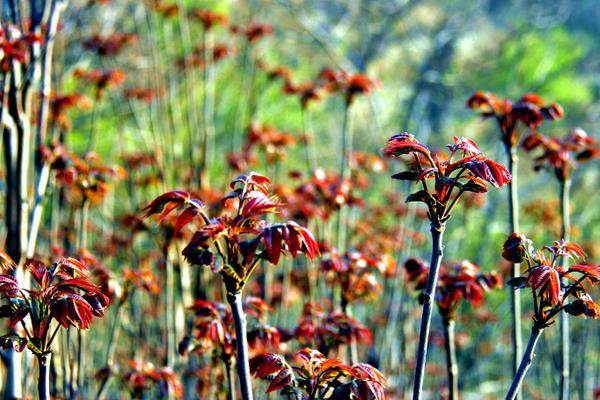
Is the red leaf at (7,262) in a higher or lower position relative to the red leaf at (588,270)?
higher

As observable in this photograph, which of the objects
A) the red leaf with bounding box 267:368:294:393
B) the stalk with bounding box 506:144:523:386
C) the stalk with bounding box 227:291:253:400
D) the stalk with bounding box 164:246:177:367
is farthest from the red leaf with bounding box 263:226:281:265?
the stalk with bounding box 164:246:177:367

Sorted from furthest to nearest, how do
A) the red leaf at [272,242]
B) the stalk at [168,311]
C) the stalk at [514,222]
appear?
the stalk at [168,311], the stalk at [514,222], the red leaf at [272,242]

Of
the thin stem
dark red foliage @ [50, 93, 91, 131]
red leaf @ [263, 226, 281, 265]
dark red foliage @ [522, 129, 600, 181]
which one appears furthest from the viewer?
dark red foliage @ [50, 93, 91, 131]

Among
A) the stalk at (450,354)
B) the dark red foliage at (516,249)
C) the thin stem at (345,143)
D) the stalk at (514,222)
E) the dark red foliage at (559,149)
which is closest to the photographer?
the dark red foliage at (516,249)

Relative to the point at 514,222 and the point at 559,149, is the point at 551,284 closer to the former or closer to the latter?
the point at 514,222

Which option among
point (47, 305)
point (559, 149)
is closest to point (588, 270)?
point (559, 149)

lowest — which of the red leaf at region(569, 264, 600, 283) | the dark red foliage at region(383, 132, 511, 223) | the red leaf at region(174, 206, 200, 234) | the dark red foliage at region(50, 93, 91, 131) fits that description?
the red leaf at region(569, 264, 600, 283)

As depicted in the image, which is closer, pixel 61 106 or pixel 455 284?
pixel 455 284

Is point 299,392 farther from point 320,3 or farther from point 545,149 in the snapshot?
point 320,3

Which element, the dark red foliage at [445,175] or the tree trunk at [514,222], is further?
the tree trunk at [514,222]

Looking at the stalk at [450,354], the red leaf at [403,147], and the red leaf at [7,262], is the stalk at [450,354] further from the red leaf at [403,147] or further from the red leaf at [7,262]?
the red leaf at [7,262]

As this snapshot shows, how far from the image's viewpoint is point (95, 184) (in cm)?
330

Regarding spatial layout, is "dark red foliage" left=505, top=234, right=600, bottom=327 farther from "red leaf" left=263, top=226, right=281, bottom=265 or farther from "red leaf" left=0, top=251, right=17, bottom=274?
"red leaf" left=0, top=251, right=17, bottom=274

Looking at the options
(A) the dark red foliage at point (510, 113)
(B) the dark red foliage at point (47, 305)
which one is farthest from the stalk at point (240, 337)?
(A) the dark red foliage at point (510, 113)
